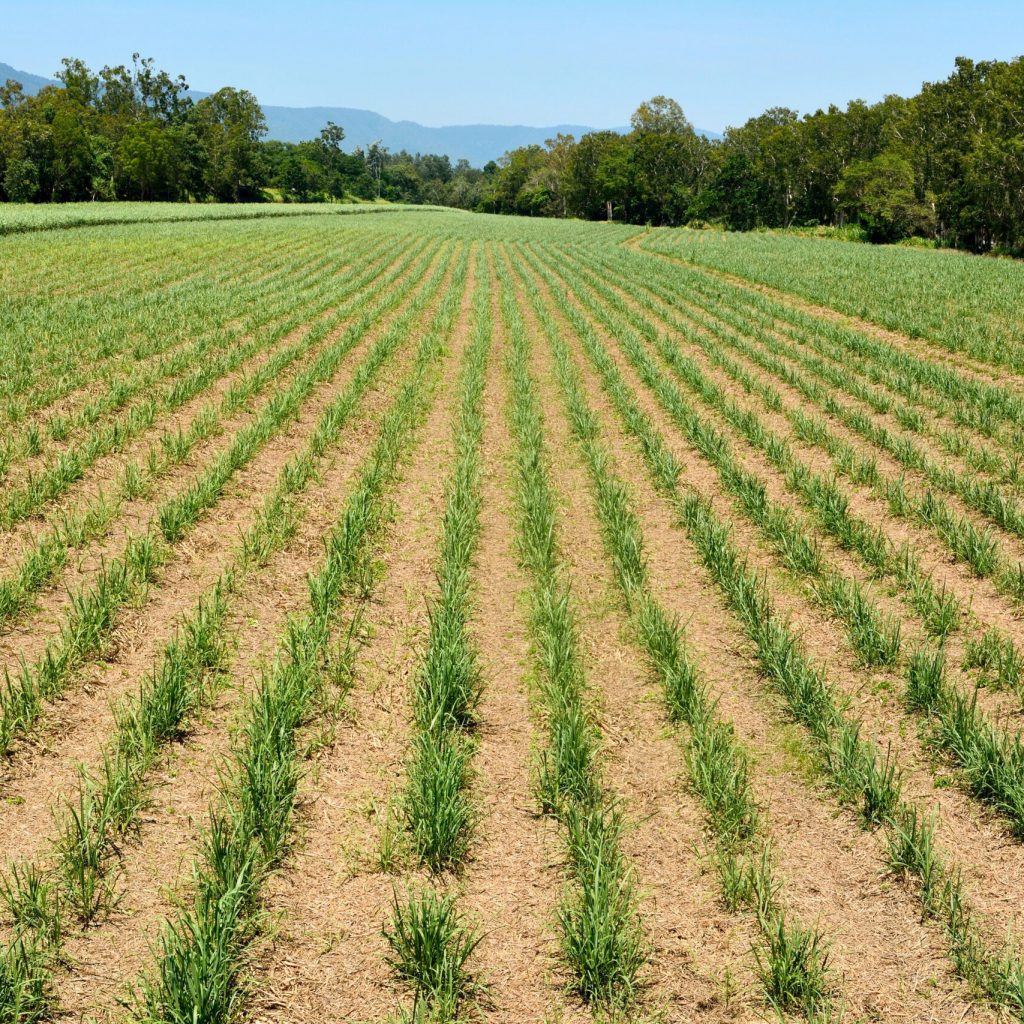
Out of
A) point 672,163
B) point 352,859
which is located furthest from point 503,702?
point 672,163

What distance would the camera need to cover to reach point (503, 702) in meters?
5.75

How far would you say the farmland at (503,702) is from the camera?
3615 millimetres

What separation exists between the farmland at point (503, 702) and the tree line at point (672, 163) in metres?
54.4

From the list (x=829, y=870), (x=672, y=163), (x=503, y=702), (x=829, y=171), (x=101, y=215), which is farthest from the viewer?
(x=672, y=163)

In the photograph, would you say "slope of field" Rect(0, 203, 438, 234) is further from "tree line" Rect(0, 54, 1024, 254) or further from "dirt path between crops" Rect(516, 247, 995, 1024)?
"dirt path between crops" Rect(516, 247, 995, 1024)

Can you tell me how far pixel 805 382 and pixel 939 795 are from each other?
11.5 metres

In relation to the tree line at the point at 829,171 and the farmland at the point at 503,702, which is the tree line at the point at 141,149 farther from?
the farmland at the point at 503,702

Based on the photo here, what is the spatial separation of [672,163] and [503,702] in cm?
10771

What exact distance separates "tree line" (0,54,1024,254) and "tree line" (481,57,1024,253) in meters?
0.16

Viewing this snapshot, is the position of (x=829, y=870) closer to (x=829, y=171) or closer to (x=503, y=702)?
(x=503, y=702)

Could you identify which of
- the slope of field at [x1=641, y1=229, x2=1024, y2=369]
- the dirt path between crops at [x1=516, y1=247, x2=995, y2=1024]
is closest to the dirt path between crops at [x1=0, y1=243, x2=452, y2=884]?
the dirt path between crops at [x1=516, y1=247, x2=995, y2=1024]

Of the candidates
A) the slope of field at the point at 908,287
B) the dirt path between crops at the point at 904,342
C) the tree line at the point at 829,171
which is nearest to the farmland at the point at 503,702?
the dirt path between crops at the point at 904,342

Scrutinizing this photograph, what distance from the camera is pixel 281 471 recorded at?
32.8 feet

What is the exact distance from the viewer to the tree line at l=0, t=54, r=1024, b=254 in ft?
194
